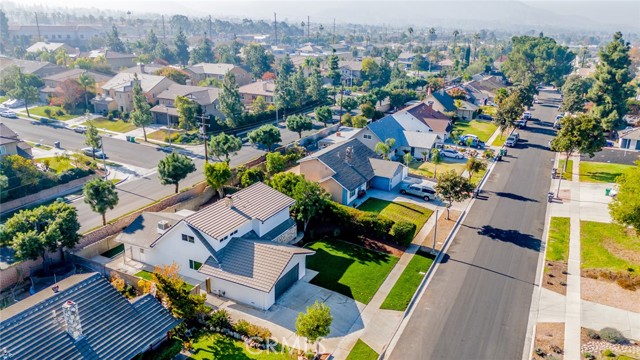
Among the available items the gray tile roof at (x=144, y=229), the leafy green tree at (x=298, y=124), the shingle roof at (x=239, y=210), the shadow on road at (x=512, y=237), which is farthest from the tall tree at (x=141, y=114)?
the shadow on road at (x=512, y=237)

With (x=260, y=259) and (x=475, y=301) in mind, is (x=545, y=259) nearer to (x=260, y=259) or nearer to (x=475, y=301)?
(x=475, y=301)

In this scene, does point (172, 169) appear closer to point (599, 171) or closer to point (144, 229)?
point (144, 229)

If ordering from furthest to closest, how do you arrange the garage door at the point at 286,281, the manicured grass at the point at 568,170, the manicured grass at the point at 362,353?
the manicured grass at the point at 568,170 < the garage door at the point at 286,281 < the manicured grass at the point at 362,353

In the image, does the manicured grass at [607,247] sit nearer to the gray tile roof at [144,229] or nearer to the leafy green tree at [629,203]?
the leafy green tree at [629,203]

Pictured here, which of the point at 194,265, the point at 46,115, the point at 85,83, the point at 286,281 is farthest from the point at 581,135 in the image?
the point at 46,115

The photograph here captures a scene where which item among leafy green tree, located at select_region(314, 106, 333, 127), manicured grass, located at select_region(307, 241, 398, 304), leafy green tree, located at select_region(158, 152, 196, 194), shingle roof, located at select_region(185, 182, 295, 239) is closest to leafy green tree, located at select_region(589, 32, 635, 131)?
leafy green tree, located at select_region(314, 106, 333, 127)

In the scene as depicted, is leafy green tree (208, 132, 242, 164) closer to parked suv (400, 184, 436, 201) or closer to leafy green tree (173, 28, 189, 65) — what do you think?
parked suv (400, 184, 436, 201)
